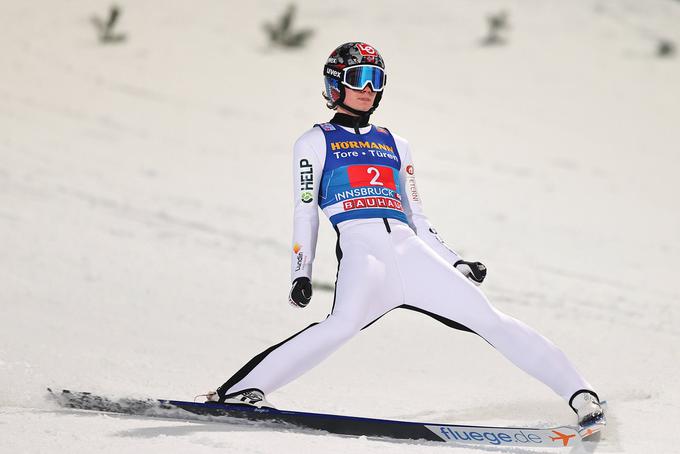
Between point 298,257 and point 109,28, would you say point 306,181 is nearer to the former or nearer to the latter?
point 298,257

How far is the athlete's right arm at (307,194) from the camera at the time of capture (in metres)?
4.42

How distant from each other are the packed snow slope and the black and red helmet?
1670mm

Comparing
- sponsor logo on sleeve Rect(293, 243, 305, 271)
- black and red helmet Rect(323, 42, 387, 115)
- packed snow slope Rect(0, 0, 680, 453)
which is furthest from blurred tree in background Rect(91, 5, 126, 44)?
sponsor logo on sleeve Rect(293, 243, 305, 271)

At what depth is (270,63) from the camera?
66.1ft

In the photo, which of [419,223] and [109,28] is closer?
[419,223]

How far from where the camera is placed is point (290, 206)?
12.3 m

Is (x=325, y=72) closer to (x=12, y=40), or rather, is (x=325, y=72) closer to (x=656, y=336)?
(x=656, y=336)

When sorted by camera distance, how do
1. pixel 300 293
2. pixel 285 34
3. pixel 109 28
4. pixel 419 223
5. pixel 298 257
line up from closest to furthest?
pixel 300 293
pixel 298 257
pixel 419 223
pixel 109 28
pixel 285 34

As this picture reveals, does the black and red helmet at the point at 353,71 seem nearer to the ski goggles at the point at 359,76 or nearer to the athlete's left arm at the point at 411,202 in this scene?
the ski goggles at the point at 359,76

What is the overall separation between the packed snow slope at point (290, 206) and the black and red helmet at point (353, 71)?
1670mm

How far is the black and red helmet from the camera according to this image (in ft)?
15.1

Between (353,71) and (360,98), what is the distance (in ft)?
0.45

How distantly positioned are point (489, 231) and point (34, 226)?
537cm

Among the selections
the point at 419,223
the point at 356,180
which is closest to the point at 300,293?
the point at 356,180
